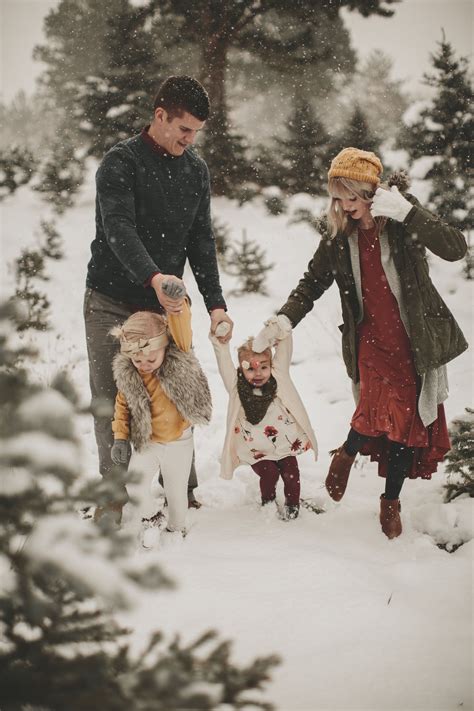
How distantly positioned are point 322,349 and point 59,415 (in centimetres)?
A: 639

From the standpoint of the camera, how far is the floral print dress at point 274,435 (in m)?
3.25

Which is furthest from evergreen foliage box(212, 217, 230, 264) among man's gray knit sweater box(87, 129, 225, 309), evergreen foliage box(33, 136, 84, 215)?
man's gray knit sweater box(87, 129, 225, 309)

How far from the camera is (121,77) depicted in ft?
38.3

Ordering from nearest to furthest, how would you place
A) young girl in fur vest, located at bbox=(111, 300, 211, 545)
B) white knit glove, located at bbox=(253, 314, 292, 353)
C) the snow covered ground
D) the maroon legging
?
the snow covered ground → young girl in fur vest, located at bbox=(111, 300, 211, 545) → white knit glove, located at bbox=(253, 314, 292, 353) → the maroon legging

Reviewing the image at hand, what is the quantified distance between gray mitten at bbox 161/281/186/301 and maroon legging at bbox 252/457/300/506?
1.36m

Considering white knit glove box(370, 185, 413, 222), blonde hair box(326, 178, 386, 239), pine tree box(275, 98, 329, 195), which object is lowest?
white knit glove box(370, 185, 413, 222)

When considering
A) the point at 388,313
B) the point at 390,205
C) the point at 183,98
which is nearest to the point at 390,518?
the point at 388,313

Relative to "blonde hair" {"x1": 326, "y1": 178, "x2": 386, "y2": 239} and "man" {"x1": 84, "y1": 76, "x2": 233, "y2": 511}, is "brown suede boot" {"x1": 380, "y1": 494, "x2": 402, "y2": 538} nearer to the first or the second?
"man" {"x1": 84, "y1": 76, "x2": 233, "y2": 511}

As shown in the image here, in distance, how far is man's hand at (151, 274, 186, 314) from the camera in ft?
8.61

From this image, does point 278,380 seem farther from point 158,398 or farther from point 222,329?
point 158,398

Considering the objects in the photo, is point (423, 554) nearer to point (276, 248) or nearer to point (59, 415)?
point (59, 415)

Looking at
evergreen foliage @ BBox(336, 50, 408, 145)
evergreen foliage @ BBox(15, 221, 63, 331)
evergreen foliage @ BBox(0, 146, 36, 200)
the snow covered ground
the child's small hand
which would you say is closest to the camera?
the snow covered ground

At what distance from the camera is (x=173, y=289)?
262 centimetres

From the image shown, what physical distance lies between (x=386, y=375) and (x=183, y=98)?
2101 mm
